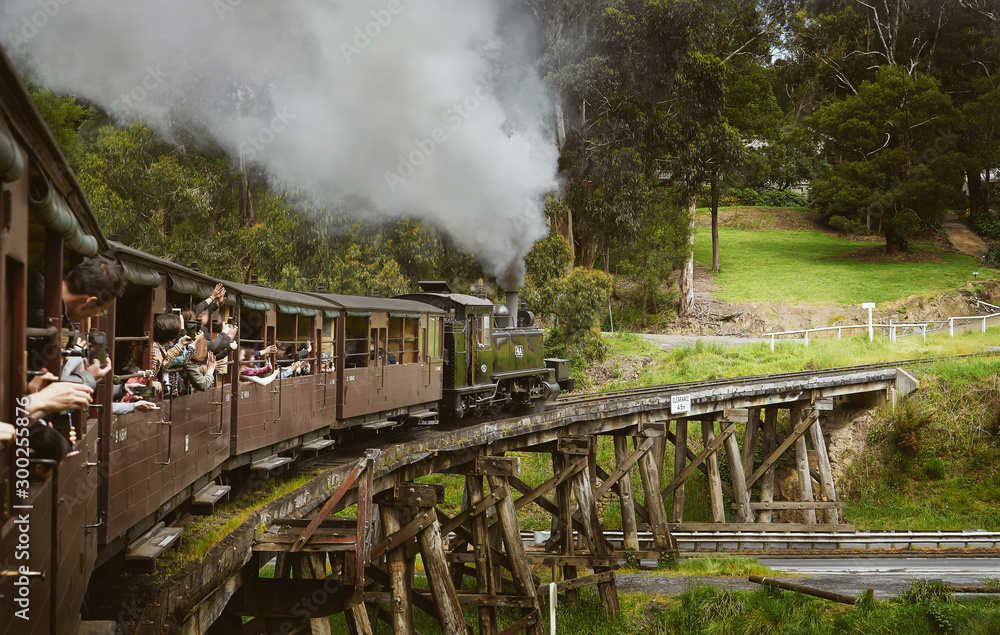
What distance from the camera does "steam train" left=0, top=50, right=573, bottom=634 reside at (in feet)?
8.31

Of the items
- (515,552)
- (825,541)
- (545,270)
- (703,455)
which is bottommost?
(825,541)

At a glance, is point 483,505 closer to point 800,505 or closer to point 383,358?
point 383,358

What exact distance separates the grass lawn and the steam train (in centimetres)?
2187

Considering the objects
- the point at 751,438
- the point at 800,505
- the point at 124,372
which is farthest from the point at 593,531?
the point at 751,438

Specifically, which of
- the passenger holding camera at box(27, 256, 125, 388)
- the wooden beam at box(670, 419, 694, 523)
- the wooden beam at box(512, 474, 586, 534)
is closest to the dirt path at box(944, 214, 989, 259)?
the wooden beam at box(670, 419, 694, 523)

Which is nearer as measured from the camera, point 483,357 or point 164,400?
point 164,400

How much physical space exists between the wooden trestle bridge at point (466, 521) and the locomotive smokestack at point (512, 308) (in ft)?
6.91

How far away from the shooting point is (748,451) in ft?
59.3

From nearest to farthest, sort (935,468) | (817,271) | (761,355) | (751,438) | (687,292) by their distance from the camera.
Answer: (751,438), (935,468), (761,355), (687,292), (817,271)

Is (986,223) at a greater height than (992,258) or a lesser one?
greater

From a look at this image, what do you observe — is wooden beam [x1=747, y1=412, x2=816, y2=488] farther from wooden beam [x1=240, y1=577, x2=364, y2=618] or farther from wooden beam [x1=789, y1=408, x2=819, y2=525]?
wooden beam [x1=240, y1=577, x2=364, y2=618]
